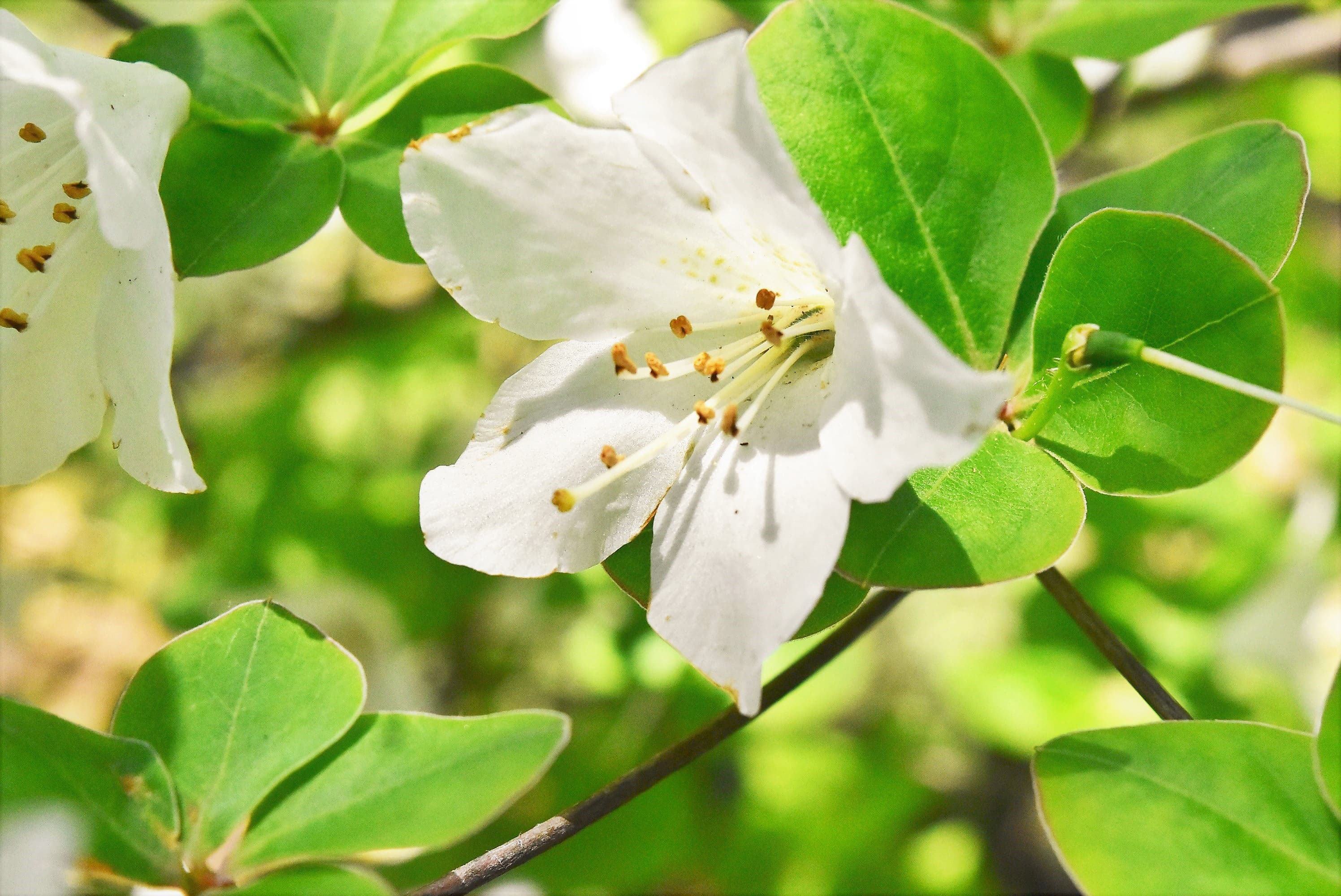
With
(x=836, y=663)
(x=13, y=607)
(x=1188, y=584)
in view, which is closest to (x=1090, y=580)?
(x=1188, y=584)

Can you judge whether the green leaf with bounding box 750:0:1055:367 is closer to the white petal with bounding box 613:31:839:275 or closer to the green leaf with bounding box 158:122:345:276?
the white petal with bounding box 613:31:839:275

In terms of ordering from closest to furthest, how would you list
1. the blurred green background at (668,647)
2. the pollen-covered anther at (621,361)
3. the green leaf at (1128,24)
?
the pollen-covered anther at (621,361), the green leaf at (1128,24), the blurred green background at (668,647)

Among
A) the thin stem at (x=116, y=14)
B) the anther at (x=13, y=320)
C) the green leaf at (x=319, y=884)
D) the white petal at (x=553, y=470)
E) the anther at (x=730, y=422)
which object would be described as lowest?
the green leaf at (x=319, y=884)

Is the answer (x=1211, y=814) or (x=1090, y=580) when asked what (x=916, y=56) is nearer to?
(x=1211, y=814)

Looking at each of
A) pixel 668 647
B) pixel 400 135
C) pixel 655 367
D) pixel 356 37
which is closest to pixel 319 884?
pixel 655 367

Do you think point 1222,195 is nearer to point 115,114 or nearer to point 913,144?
point 913,144

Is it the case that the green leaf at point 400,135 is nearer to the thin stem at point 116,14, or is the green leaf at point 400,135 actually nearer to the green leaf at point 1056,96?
the thin stem at point 116,14

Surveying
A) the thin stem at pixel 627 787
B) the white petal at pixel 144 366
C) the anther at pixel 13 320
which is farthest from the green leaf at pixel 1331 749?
the anther at pixel 13 320
